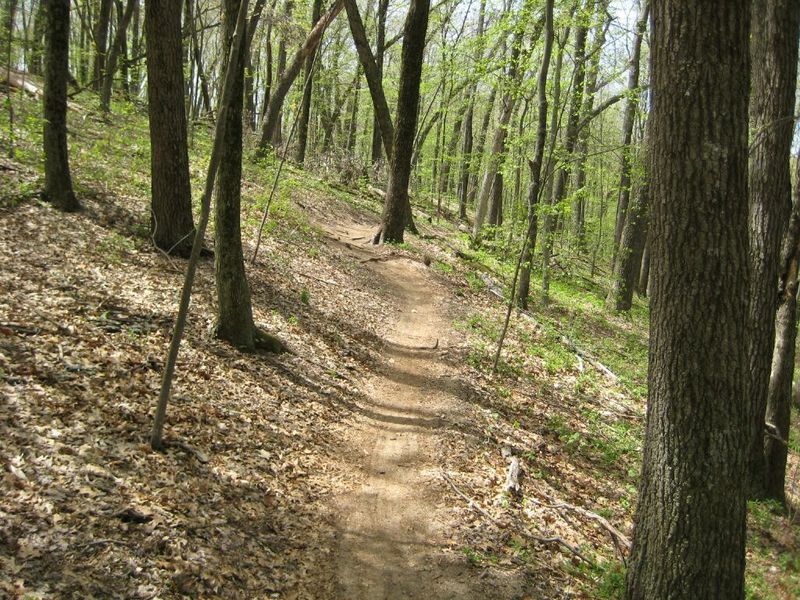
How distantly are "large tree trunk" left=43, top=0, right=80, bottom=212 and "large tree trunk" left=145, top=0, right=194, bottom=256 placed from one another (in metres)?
1.15

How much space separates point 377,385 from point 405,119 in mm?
9055

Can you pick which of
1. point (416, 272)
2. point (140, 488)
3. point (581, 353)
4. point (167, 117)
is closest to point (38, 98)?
point (167, 117)

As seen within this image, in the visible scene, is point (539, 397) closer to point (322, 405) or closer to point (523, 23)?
point (322, 405)

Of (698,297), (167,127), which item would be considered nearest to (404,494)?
(698,297)

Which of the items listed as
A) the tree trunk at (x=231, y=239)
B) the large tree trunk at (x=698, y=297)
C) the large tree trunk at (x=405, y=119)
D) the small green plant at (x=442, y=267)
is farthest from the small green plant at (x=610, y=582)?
the large tree trunk at (x=405, y=119)

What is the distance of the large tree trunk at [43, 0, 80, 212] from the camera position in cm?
812

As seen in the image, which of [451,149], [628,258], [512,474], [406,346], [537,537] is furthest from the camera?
[451,149]

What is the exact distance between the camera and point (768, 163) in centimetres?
686

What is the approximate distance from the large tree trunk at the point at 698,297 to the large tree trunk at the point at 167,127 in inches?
270

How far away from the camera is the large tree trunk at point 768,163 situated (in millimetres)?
6691

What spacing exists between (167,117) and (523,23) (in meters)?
8.69

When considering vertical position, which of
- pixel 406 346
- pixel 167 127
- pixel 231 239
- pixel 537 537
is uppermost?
pixel 167 127

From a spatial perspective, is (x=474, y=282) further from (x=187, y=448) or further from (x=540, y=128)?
(x=187, y=448)

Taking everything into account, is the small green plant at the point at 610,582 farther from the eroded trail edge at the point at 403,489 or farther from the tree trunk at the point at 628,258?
the tree trunk at the point at 628,258
